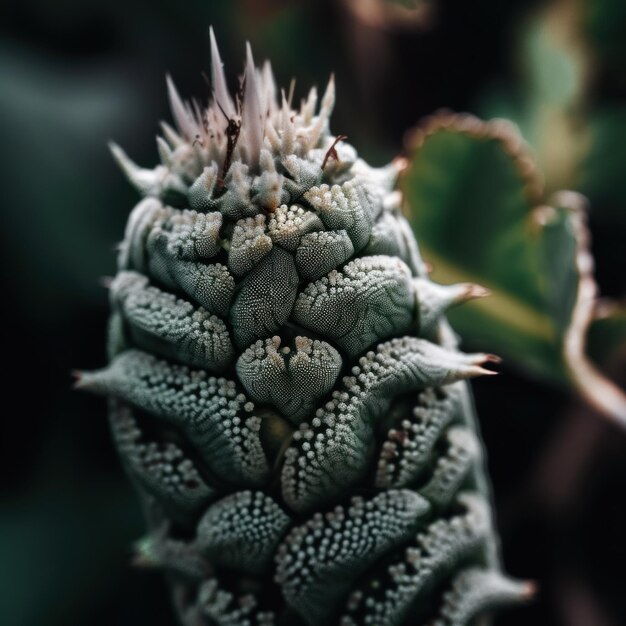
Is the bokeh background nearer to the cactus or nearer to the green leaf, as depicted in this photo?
the green leaf

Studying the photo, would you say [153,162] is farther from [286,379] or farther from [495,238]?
[286,379]

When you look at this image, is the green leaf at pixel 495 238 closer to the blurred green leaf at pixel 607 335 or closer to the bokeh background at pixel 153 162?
the blurred green leaf at pixel 607 335

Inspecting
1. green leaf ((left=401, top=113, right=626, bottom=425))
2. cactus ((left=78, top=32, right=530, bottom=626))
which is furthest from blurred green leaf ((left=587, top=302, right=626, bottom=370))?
cactus ((left=78, top=32, right=530, bottom=626))

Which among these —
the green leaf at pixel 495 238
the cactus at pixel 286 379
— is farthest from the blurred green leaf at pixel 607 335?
the cactus at pixel 286 379

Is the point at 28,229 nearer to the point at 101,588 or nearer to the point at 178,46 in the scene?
the point at 178,46

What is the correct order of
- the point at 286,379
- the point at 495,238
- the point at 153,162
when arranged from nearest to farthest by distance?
the point at 286,379 → the point at 495,238 → the point at 153,162

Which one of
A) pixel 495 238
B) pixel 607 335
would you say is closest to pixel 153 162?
pixel 495 238
